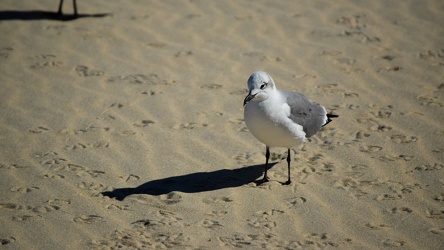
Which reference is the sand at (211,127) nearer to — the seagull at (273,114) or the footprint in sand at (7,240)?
the footprint in sand at (7,240)

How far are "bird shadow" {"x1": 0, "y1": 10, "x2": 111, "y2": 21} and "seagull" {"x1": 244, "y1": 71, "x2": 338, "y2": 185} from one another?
195 inches

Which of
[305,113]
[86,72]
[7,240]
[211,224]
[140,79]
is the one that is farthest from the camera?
[86,72]

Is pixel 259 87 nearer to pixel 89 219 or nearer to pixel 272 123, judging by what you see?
pixel 272 123

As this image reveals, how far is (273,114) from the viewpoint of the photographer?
16.0 ft

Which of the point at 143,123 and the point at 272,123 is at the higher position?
the point at 272,123

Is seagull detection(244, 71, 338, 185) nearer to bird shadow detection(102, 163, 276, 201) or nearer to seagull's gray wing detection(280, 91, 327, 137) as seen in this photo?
seagull's gray wing detection(280, 91, 327, 137)

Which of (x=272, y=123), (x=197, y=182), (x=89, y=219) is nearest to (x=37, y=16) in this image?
(x=197, y=182)

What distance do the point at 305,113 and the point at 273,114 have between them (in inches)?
17.5

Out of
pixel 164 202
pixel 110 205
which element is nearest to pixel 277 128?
pixel 164 202

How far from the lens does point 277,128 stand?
4.92m

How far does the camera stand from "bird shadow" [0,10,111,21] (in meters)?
9.08

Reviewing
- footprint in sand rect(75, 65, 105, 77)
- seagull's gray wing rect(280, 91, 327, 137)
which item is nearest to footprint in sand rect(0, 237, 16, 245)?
seagull's gray wing rect(280, 91, 327, 137)

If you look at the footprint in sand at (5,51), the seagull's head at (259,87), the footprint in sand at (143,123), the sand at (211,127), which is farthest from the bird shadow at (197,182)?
the footprint in sand at (5,51)

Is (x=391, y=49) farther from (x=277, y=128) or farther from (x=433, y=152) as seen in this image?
(x=277, y=128)
